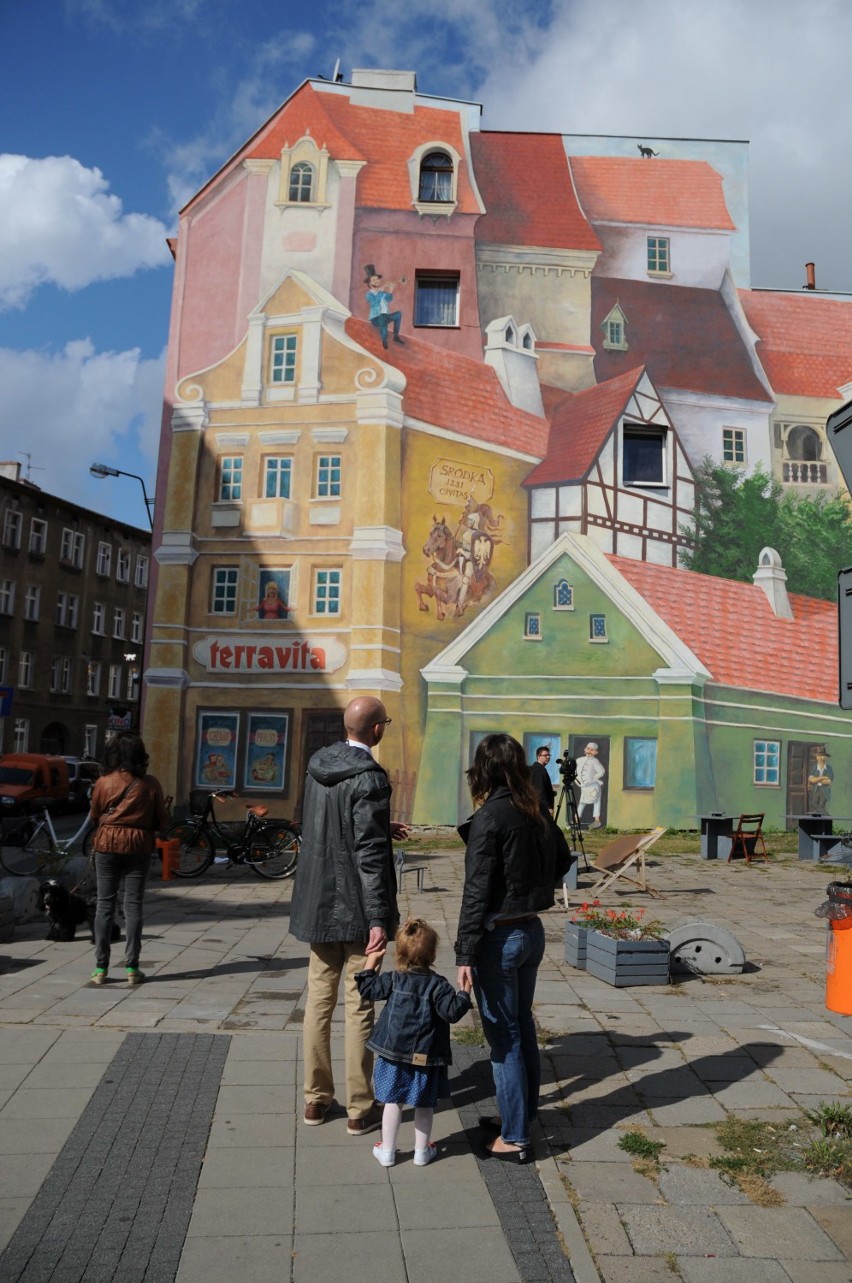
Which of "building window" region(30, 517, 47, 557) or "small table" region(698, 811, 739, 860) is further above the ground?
"building window" region(30, 517, 47, 557)

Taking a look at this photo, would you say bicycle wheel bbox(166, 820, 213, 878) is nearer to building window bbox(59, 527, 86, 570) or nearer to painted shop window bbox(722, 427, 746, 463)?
painted shop window bbox(722, 427, 746, 463)

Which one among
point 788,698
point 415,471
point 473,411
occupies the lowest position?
point 788,698

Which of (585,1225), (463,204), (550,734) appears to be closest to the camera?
(585,1225)

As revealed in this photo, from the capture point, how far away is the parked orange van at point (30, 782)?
2762 cm

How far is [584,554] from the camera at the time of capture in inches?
969

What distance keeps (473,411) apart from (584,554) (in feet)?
13.5

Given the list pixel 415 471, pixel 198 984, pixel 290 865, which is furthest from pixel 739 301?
pixel 198 984

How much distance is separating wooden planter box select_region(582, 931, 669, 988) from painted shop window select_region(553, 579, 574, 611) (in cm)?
1656

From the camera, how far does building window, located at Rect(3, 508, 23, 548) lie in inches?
1694

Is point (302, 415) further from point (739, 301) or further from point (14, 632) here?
point (14, 632)

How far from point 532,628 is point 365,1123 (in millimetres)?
19882

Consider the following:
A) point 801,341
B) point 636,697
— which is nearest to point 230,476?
point 636,697

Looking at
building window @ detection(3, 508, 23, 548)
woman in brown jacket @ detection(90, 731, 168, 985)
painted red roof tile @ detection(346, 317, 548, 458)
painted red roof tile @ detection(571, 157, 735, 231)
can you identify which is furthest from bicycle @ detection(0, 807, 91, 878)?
building window @ detection(3, 508, 23, 548)

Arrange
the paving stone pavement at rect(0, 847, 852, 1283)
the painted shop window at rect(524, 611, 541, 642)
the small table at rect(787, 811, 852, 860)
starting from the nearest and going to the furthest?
1. the paving stone pavement at rect(0, 847, 852, 1283)
2. the small table at rect(787, 811, 852, 860)
3. the painted shop window at rect(524, 611, 541, 642)
